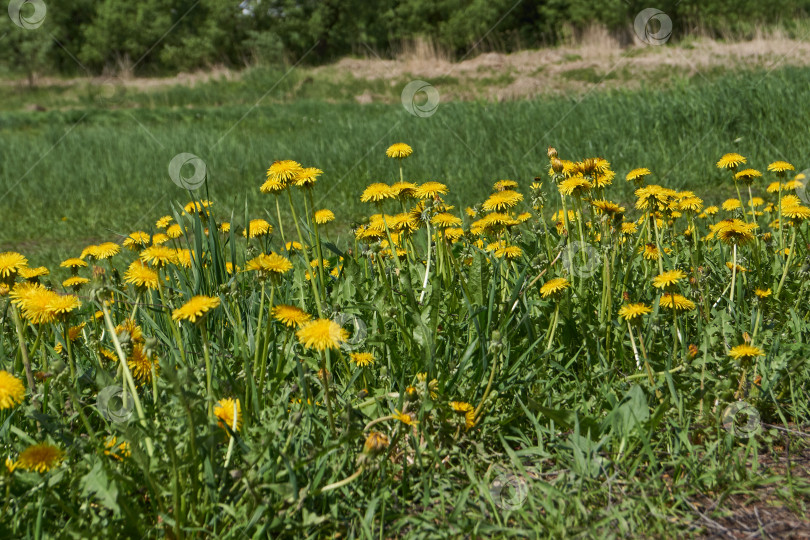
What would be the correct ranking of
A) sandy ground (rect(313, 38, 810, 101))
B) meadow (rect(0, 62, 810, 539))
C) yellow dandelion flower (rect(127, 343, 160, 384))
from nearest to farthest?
meadow (rect(0, 62, 810, 539)) < yellow dandelion flower (rect(127, 343, 160, 384)) < sandy ground (rect(313, 38, 810, 101))

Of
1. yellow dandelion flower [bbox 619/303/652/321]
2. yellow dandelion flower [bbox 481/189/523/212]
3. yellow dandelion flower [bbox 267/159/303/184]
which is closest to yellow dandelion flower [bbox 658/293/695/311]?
yellow dandelion flower [bbox 619/303/652/321]

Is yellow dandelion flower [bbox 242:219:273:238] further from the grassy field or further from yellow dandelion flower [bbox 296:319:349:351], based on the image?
the grassy field

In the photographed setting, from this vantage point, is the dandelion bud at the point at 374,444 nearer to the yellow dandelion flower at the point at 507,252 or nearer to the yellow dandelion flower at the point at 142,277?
the yellow dandelion flower at the point at 142,277

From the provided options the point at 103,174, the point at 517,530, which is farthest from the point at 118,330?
the point at 103,174

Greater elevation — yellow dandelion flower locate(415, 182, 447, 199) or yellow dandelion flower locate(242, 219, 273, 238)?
yellow dandelion flower locate(415, 182, 447, 199)

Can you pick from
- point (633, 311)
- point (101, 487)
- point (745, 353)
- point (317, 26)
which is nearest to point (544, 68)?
point (317, 26)

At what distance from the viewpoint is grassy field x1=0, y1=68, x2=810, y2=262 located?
5.67 m

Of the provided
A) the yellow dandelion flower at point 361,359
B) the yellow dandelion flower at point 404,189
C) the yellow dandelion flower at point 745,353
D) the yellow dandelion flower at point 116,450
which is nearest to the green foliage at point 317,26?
the yellow dandelion flower at point 404,189

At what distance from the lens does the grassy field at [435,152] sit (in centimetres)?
567

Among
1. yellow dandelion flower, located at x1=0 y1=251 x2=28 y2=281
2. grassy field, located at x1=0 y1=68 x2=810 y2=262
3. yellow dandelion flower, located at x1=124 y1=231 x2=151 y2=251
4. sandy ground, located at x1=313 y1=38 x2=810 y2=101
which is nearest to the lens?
yellow dandelion flower, located at x1=0 y1=251 x2=28 y2=281

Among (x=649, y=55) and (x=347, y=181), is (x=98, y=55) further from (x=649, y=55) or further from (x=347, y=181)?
(x=347, y=181)

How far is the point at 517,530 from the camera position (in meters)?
1.31

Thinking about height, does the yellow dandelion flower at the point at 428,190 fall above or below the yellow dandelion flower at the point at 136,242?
above

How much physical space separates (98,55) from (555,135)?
2308 centimetres
